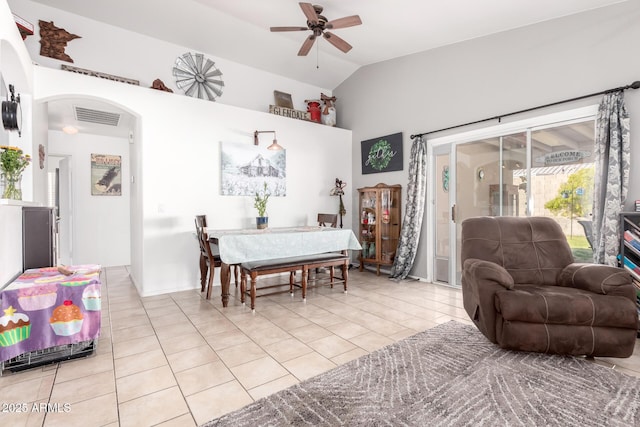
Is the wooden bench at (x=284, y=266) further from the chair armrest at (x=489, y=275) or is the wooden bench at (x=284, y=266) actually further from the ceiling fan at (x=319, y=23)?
the ceiling fan at (x=319, y=23)

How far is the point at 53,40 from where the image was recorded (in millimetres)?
3707

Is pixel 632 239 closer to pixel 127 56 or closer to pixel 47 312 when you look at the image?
pixel 47 312

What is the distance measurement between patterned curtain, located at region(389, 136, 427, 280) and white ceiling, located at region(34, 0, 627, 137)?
147 cm

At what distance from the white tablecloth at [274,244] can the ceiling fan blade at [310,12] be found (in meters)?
2.33

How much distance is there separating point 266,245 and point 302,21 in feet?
9.72

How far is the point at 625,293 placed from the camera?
2133mm

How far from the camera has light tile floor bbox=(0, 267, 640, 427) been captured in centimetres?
171

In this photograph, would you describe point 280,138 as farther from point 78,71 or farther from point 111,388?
point 111,388

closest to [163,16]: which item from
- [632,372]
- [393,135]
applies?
[393,135]

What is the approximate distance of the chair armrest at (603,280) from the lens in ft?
7.03

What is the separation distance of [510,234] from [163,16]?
4803mm

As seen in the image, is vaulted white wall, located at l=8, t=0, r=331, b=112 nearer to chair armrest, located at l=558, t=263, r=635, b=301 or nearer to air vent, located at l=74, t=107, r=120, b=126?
air vent, located at l=74, t=107, r=120, b=126

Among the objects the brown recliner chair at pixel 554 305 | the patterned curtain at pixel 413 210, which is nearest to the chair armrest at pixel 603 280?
the brown recliner chair at pixel 554 305

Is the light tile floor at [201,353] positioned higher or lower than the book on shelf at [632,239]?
lower
